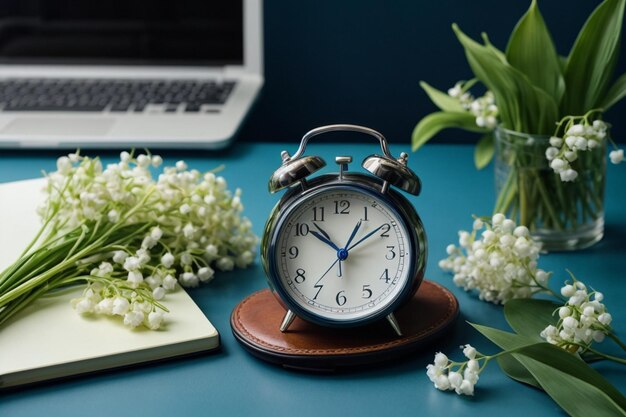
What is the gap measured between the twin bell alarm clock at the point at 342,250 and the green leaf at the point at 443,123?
43 centimetres

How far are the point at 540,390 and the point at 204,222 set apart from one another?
1.50 ft

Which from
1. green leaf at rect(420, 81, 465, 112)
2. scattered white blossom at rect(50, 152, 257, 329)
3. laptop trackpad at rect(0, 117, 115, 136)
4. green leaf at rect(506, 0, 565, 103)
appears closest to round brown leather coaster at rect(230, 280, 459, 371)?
scattered white blossom at rect(50, 152, 257, 329)

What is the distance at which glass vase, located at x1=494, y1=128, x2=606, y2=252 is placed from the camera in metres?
1.22

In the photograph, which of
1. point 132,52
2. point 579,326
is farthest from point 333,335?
point 132,52

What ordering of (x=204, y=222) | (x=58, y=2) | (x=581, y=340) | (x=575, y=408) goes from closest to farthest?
1. (x=575, y=408)
2. (x=581, y=340)
3. (x=204, y=222)
4. (x=58, y=2)

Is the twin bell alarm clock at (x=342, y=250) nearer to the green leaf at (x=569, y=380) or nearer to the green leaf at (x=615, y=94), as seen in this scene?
the green leaf at (x=569, y=380)

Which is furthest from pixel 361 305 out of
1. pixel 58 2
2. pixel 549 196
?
pixel 58 2

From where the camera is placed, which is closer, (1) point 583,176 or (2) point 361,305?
(2) point 361,305

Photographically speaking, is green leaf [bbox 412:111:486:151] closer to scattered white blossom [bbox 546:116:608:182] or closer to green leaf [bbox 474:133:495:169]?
green leaf [bbox 474:133:495:169]

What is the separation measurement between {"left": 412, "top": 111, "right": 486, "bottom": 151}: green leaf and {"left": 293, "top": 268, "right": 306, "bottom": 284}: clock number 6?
0.46 m

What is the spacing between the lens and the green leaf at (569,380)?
820 millimetres

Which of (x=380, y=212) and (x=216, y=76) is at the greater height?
(x=380, y=212)

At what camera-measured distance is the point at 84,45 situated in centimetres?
→ 190

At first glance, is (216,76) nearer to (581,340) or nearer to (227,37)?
(227,37)
